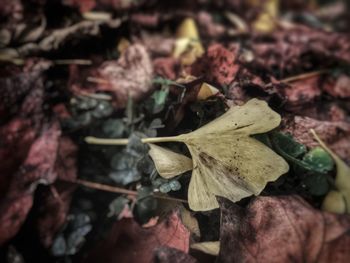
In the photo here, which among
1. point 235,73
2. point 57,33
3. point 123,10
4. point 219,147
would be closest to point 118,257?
point 219,147

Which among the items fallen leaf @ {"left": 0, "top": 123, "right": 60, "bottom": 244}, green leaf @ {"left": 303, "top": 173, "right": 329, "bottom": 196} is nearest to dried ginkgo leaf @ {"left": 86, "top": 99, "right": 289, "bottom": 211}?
green leaf @ {"left": 303, "top": 173, "right": 329, "bottom": 196}

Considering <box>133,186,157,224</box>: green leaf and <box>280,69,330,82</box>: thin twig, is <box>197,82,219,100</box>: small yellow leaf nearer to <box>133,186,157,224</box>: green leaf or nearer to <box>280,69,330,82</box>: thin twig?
<box>133,186,157,224</box>: green leaf

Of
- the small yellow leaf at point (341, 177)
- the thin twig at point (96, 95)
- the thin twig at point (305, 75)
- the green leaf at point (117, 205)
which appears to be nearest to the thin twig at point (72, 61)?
the thin twig at point (96, 95)

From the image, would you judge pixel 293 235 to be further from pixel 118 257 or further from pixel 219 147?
pixel 118 257

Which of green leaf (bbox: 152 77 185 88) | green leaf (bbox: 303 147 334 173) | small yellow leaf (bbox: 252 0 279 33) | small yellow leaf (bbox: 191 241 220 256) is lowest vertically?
small yellow leaf (bbox: 252 0 279 33)

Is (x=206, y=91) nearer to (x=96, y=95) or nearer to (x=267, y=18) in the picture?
(x=96, y=95)

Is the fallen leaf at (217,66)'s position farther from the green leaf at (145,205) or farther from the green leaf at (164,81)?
the green leaf at (145,205)

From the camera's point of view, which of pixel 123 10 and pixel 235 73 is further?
pixel 123 10
